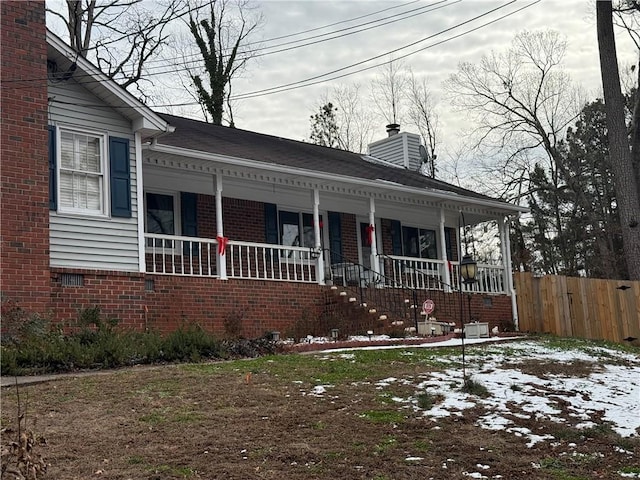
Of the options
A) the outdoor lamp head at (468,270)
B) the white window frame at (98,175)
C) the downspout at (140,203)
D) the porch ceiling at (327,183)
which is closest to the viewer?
the outdoor lamp head at (468,270)

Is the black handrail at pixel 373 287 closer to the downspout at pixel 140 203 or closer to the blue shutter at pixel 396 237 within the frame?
the blue shutter at pixel 396 237

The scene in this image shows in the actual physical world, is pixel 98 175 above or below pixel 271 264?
above

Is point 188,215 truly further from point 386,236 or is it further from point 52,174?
point 386,236

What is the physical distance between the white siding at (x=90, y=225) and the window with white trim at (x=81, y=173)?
0.63ft

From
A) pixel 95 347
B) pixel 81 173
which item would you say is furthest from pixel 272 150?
pixel 95 347

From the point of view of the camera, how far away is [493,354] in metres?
12.2

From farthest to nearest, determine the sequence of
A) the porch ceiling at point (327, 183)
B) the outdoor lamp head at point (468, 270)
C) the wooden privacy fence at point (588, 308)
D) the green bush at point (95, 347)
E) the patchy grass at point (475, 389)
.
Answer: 1. the wooden privacy fence at point (588, 308)
2. the porch ceiling at point (327, 183)
3. the outdoor lamp head at point (468, 270)
4. the green bush at point (95, 347)
5. the patchy grass at point (475, 389)

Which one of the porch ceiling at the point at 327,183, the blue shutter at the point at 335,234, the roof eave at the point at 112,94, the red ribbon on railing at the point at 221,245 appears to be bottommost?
the red ribbon on railing at the point at 221,245

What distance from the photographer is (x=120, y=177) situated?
14.0 meters

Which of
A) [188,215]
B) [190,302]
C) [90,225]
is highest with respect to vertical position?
[188,215]

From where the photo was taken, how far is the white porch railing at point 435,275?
777 inches

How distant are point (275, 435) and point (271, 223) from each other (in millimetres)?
12236

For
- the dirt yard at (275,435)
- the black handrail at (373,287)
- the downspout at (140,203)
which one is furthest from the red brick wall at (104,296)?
the black handrail at (373,287)

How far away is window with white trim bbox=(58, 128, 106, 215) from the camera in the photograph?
13.4m
